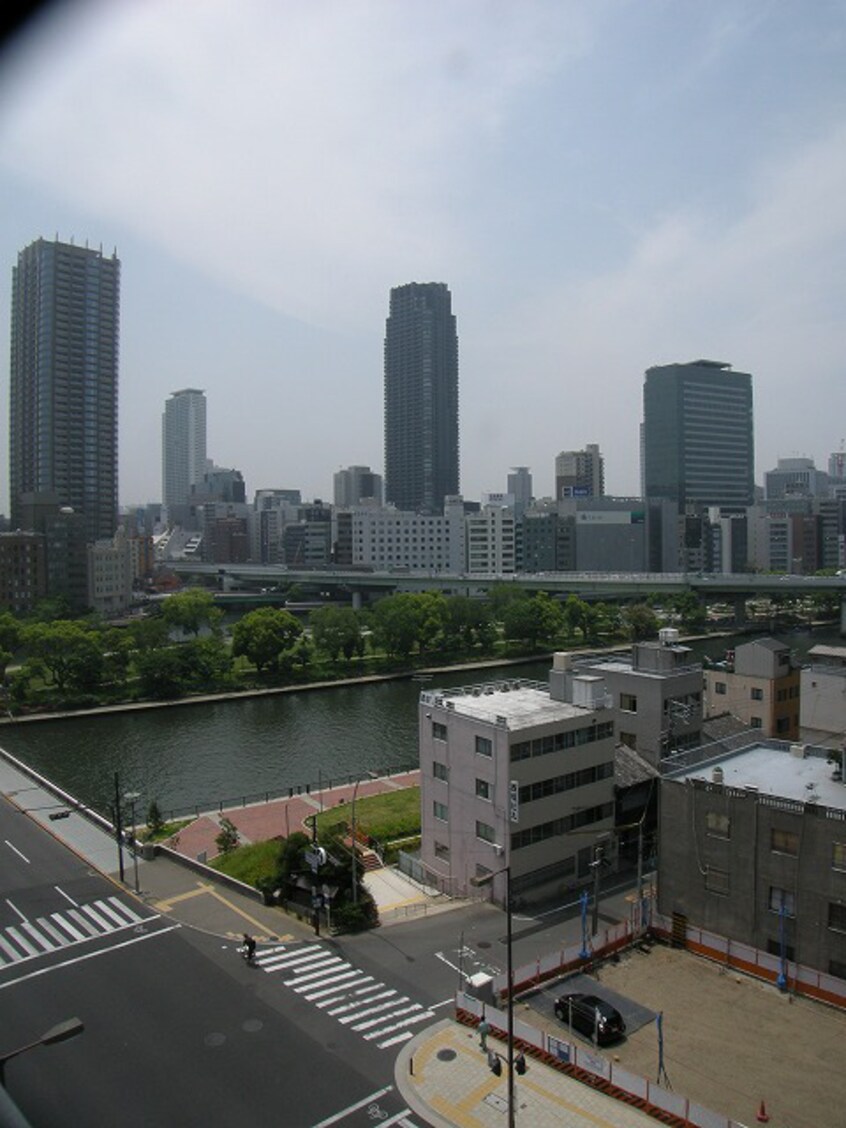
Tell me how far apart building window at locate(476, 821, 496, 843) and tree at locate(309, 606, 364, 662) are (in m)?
34.7

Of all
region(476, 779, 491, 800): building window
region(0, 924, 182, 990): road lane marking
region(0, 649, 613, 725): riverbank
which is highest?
region(476, 779, 491, 800): building window

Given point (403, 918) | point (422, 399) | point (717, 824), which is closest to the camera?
point (717, 824)

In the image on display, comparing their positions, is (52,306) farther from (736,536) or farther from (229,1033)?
(229,1033)

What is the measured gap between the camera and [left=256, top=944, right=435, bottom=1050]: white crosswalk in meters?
13.2

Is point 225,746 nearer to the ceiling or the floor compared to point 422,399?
nearer to the floor

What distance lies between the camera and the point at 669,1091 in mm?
11406

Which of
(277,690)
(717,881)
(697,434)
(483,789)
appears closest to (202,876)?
(483,789)

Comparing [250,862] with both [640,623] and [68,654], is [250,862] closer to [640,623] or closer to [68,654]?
[68,654]

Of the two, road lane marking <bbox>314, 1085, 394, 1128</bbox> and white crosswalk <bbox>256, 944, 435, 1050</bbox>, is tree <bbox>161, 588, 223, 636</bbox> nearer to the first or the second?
white crosswalk <bbox>256, 944, 435, 1050</bbox>

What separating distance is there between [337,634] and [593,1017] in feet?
136

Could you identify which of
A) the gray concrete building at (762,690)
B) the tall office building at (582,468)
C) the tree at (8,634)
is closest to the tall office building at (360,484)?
the tall office building at (582,468)

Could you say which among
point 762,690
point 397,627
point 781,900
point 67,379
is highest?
point 67,379

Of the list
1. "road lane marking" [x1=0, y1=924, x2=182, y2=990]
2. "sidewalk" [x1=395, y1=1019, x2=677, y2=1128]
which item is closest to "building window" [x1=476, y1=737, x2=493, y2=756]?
"sidewalk" [x1=395, y1=1019, x2=677, y2=1128]

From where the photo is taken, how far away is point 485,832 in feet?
62.7
